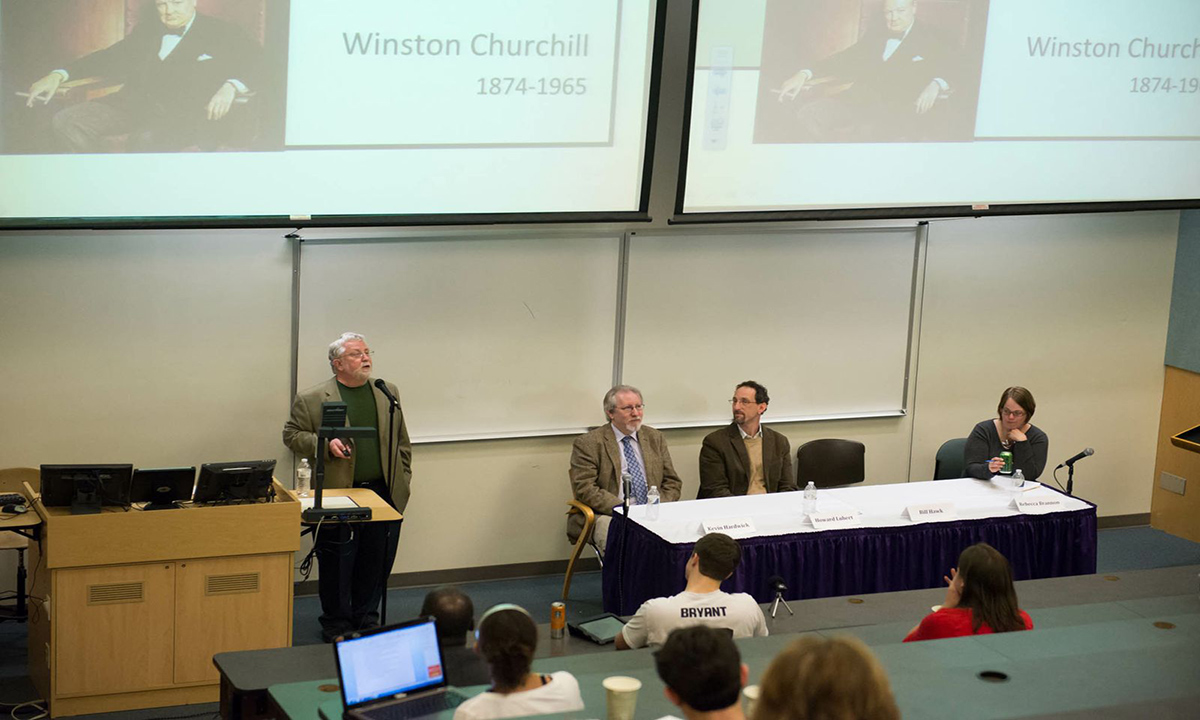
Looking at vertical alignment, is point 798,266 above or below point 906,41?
below

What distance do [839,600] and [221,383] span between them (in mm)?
3034

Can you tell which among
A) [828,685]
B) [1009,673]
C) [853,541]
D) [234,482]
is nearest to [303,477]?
[234,482]

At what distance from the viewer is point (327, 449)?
608 cm

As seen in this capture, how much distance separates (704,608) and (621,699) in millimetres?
1213

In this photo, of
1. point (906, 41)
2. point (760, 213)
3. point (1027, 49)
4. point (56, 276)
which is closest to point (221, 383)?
point (56, 276)

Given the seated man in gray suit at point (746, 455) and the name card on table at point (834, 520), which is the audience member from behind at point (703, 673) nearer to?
the name card on table at point (834, 520)

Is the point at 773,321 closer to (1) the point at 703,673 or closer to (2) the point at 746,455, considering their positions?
(2) the point at 746,455

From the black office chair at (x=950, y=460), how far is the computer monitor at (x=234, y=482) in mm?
3813

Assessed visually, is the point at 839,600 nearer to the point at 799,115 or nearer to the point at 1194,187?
the point at 799,115

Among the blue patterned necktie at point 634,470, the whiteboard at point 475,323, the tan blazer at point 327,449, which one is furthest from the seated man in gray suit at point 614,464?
the tan blazer at point 327,449

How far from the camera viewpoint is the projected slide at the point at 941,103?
21.6 ft

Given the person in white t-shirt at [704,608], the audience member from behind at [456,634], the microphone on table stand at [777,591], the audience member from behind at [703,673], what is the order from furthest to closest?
the microphone on table stand at [777,591]
the person in white t-shirt at [704,608]
the audience member from behind at [456,634]
the audience member from behind at [703,673]

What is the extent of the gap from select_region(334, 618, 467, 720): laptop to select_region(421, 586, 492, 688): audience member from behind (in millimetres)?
125

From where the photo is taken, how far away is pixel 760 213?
6.79m
